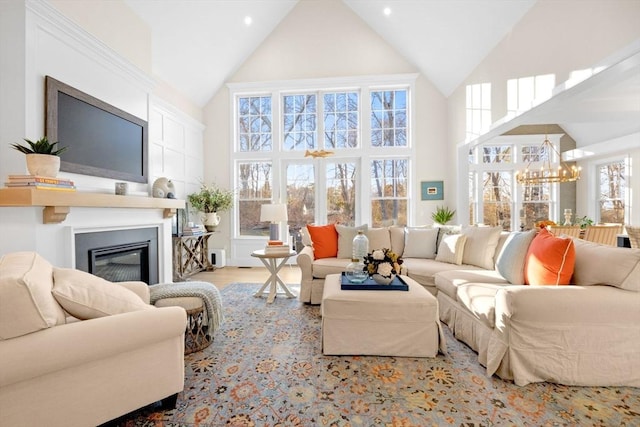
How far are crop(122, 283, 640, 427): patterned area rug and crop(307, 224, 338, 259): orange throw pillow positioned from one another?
1.55m

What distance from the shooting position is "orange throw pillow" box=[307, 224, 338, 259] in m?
3.92

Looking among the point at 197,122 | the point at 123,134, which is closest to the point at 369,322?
the point at 123,134


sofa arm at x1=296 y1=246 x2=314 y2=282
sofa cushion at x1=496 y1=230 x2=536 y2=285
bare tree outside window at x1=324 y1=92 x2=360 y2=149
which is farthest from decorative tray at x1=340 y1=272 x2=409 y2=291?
bare tree outside window at x1=324 y1=92 x2=360 y2=149

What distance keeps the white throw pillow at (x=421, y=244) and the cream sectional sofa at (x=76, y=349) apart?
308 centimetres

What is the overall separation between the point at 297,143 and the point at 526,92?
384cm

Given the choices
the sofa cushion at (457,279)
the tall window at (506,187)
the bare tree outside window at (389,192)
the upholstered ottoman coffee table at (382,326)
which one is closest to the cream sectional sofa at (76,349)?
the upholstered ottoman coffee table at (382,326)

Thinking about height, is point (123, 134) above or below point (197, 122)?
below

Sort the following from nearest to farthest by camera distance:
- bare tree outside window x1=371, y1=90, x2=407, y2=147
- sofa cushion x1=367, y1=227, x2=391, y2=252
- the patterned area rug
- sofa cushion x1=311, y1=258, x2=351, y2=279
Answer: the patterned area rug, sofa cushion x1=311, y1=258, x2=351, y2=279, sofa cushion x1=367, y1=227, x2=391, y2=252, bare tree outside window x1=371, y1=90, x2=407, y2=147

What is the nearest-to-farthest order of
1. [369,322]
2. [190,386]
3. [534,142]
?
1. [190,386]
2. [369,322]
3. [534,142]

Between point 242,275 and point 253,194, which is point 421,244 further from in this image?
point 253,194

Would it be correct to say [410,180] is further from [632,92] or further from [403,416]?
[403,416]

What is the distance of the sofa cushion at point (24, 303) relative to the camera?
121 cm

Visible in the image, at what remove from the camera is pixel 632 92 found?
346 centimetres

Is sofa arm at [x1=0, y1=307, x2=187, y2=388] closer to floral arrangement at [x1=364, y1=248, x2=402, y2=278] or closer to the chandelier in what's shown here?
floral arrangement at [x1=364, y1=248, x2=402, y2=278]
